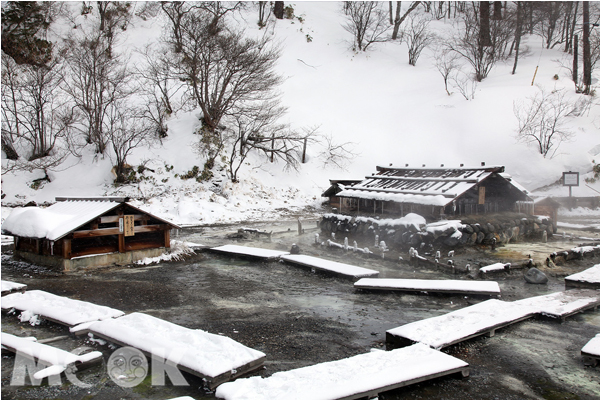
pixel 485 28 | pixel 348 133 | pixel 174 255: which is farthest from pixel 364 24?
pixel 174 255

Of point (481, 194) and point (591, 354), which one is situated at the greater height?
point (481, 194)

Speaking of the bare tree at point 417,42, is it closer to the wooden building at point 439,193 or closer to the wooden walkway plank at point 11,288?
the wooden building at point 439,193

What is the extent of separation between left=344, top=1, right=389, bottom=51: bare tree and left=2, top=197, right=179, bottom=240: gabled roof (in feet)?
130

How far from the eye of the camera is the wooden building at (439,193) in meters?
16.3

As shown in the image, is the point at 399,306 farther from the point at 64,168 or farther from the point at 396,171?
the point at 64,168

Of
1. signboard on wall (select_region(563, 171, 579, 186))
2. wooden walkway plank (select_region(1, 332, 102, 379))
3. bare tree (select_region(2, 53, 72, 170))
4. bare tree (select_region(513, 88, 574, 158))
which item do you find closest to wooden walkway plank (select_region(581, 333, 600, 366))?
wooden walkway plank (select_region(1, 332, 102, 379))

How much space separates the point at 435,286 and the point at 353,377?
548 cm

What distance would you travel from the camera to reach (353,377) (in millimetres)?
5344

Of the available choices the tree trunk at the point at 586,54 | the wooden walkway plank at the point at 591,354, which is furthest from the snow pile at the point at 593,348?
the tree trunk at the point at 586,54

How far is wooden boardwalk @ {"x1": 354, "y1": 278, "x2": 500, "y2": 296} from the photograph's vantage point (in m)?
9.78

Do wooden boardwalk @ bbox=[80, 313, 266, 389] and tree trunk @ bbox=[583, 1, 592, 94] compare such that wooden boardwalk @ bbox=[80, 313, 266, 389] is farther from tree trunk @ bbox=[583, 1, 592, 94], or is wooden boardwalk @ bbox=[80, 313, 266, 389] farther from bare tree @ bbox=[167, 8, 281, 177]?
tree trunk @ bbox=[583, 1, 592, 94]

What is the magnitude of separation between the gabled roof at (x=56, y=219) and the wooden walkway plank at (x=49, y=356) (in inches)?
226

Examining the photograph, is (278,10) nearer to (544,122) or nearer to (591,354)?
(544,122)

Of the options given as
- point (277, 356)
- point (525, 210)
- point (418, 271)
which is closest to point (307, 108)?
point (525, 210)
